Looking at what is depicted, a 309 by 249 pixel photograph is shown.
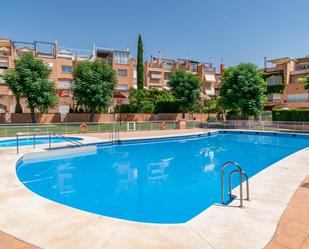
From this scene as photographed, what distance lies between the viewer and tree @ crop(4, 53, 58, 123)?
1116 inches

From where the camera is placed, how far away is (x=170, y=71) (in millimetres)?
57969

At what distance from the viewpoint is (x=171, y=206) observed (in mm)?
7043

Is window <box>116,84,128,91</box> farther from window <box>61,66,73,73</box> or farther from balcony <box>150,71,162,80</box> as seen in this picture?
balcony <box>150,71,162,80</box>

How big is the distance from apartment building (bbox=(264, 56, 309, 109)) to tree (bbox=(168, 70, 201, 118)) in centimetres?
1783

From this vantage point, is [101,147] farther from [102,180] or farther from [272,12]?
[272,12]

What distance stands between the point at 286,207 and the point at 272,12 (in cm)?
1792

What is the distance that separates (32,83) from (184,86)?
803 inches

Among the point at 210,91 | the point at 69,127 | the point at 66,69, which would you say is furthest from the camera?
the point at 210,91

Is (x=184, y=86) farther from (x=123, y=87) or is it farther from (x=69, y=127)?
(x=69, y=127)

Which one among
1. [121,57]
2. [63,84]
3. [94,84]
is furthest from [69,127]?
[121,57]

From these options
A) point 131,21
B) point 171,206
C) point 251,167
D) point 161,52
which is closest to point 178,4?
point 131,21

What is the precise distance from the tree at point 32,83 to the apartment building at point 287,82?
125 feet

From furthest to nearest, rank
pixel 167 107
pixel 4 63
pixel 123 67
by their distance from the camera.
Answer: pixel 123 67
pixel 4 63
pixel 167 107

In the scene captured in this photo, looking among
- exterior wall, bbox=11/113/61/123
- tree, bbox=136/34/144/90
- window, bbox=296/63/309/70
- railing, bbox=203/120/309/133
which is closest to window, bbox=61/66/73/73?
exterior wall, bbox=11/113/61/123
